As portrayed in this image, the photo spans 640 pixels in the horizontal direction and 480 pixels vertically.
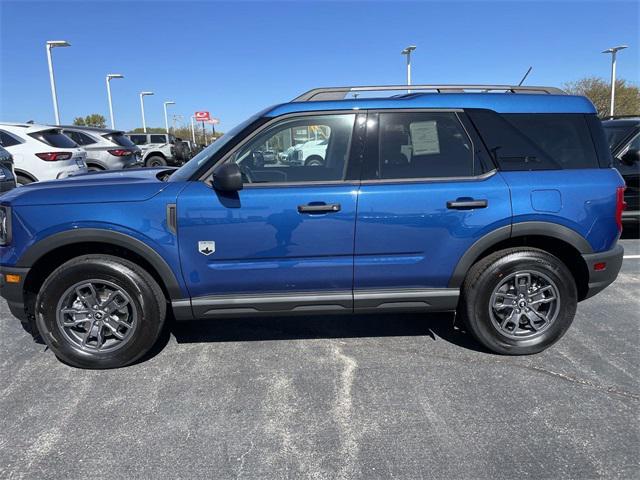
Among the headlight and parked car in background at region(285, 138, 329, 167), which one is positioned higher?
parked car in background at region(285, 138, 329, 167)

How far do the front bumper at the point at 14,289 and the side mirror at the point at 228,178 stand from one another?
1407 mm

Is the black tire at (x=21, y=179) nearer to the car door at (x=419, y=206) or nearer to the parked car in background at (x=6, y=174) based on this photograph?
the parked car in background at (x=6, y=174)

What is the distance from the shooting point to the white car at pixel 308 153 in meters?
3.23

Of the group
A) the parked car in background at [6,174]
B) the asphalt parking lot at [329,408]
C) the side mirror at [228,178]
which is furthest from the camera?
the parked car in background at [6,174]

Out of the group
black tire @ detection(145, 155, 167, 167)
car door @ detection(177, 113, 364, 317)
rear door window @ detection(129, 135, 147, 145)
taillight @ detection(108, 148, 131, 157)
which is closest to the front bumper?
car door @ detection(177, 113, 364, 317)

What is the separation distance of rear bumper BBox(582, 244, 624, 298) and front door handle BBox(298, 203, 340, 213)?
1821 millimetres

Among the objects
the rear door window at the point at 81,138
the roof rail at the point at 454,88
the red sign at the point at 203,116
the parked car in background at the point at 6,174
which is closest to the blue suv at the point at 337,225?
the roof rail at the point at 454,88

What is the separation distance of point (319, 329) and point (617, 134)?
5489 millimetres

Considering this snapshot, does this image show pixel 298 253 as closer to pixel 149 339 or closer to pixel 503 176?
pixel 149 339

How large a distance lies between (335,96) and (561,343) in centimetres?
258

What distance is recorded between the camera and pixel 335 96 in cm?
337

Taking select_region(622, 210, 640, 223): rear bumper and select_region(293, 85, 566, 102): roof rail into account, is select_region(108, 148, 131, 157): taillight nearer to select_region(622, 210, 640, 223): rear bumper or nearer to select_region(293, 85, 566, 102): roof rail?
select_region(293, 85, 566, 102): roof rail

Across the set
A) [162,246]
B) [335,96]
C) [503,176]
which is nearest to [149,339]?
[162,246]

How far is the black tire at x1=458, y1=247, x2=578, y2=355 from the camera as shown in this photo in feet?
10.8
